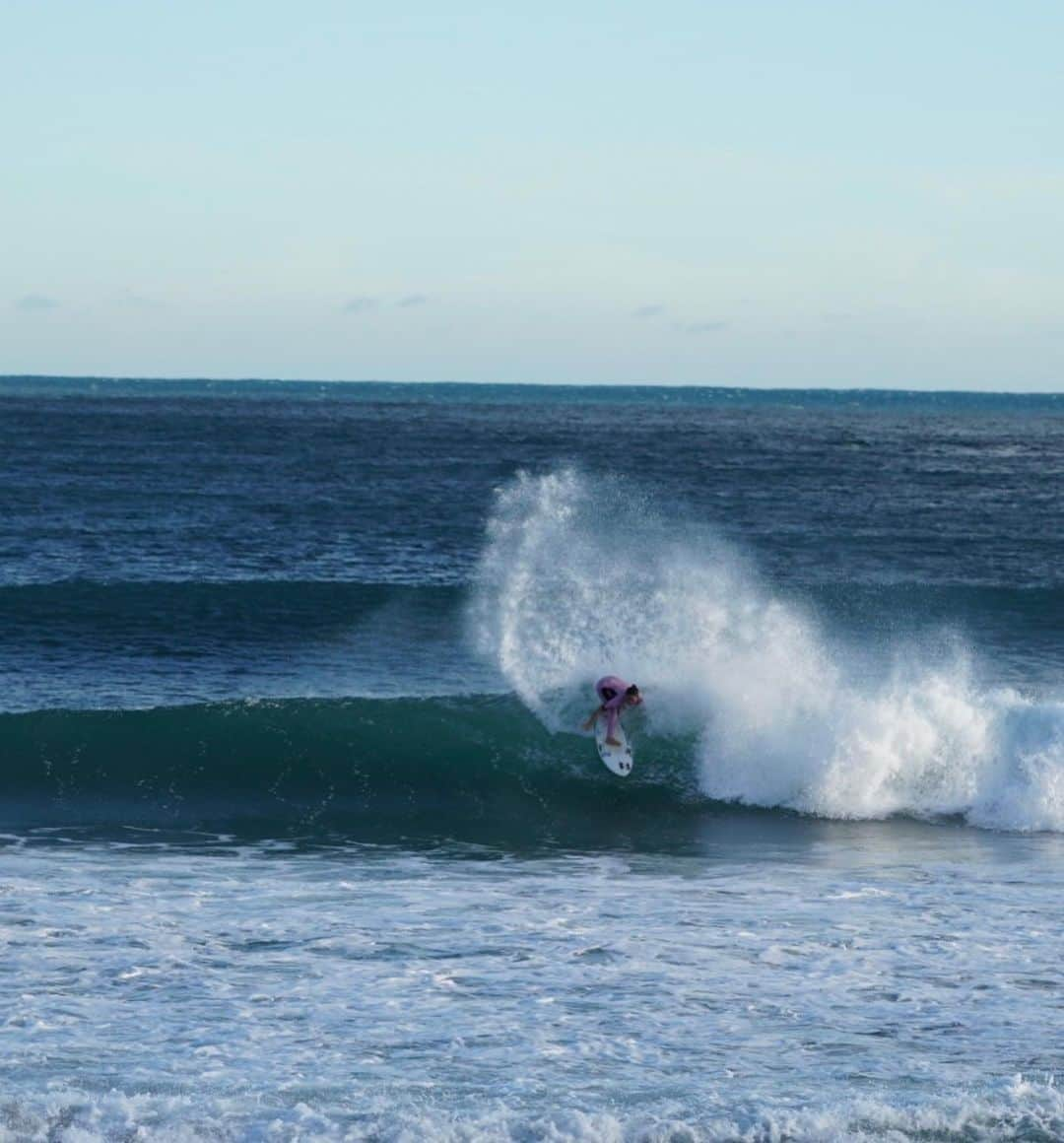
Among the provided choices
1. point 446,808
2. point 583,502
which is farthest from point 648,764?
point 583,502

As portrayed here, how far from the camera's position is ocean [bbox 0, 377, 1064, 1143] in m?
12.0

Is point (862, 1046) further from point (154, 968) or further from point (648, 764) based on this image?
point (648, 764)

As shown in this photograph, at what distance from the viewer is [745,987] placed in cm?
1380

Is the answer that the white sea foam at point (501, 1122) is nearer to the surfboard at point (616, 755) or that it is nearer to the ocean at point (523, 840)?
the ocean at point (523, 840)

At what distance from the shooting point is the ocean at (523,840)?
11953mm

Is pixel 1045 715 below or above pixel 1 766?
above

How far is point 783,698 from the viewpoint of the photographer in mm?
23672

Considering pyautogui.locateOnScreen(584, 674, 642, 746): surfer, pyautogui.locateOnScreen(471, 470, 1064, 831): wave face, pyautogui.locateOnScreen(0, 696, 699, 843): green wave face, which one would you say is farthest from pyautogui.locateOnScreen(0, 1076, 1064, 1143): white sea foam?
pyautogui.locateOnScreen(584, 674, 642, 746): surfer

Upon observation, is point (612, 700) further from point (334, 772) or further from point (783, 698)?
point (334, 772)

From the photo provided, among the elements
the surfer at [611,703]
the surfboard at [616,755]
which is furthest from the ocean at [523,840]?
the surfer at [611,703]

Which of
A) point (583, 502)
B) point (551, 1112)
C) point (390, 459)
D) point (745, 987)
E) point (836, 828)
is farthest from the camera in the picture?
point (390, 459)

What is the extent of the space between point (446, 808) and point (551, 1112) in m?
10.5

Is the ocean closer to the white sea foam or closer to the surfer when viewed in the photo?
the white sea foam

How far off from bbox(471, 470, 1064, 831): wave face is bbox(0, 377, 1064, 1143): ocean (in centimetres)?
6
